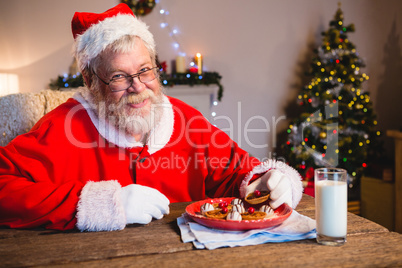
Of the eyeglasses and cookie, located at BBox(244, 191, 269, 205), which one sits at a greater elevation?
the eyeglasses

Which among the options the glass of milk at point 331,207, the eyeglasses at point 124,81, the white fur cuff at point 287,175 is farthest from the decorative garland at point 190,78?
the glass of milk at point 331,207

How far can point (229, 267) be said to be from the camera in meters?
0.83

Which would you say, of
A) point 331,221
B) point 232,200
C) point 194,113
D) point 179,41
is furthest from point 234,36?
point 331,221

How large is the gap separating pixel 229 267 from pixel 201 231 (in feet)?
0.73

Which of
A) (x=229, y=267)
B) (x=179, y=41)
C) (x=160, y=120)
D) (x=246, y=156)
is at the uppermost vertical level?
(x=179, y=41)

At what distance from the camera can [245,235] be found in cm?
101

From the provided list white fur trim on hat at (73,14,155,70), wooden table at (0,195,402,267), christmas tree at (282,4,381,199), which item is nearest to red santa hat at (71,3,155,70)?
white fur trim on hat at (73,14,155,70)

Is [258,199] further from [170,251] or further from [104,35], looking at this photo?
[104,35]

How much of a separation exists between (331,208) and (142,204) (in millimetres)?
515

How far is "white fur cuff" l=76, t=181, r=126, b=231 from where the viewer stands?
109cm

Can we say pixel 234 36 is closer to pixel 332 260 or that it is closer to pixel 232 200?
pixel 232 200

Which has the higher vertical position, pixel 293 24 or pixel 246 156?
pixel 293 24

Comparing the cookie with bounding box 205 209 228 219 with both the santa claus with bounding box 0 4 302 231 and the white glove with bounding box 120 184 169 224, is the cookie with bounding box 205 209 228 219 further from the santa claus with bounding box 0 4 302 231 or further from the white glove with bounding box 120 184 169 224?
the santa claus with bounding box 0 4 302 231

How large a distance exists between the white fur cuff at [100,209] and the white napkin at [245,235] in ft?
0.60
